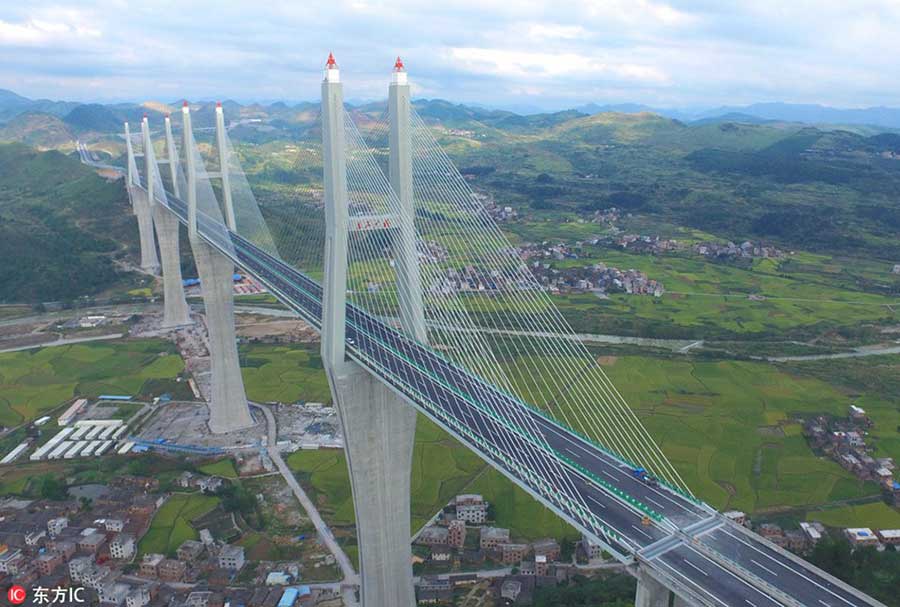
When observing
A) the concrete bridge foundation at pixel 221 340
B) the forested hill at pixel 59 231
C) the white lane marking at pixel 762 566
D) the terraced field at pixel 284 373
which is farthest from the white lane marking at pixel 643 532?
the forested hill at pixel 59 231

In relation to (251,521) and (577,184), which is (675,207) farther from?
(251,521)

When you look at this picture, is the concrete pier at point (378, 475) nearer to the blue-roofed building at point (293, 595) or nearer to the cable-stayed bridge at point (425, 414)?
the cable-stayed bridge at point (425, 414)

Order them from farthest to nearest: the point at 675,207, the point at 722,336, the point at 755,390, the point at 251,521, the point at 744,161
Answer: the point at 744,161 → the point at 675,207 → the point at 722,336 → the point at 755,390 → the point at 251,521

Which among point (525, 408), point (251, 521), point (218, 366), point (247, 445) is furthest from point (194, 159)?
point (525, 408)

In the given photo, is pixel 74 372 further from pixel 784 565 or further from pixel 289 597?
pixel 784 565

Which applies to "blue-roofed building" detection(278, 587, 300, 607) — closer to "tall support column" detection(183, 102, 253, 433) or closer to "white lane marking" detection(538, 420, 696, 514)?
"white lane marking" detection(538, 420, 696, 514)

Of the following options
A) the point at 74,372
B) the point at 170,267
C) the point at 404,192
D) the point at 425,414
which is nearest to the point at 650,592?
the point at 425,414

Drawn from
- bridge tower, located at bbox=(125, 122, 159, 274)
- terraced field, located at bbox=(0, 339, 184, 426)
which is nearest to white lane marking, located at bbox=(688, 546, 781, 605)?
terraced field, located at bbox=(0, 339, 184, 426)
